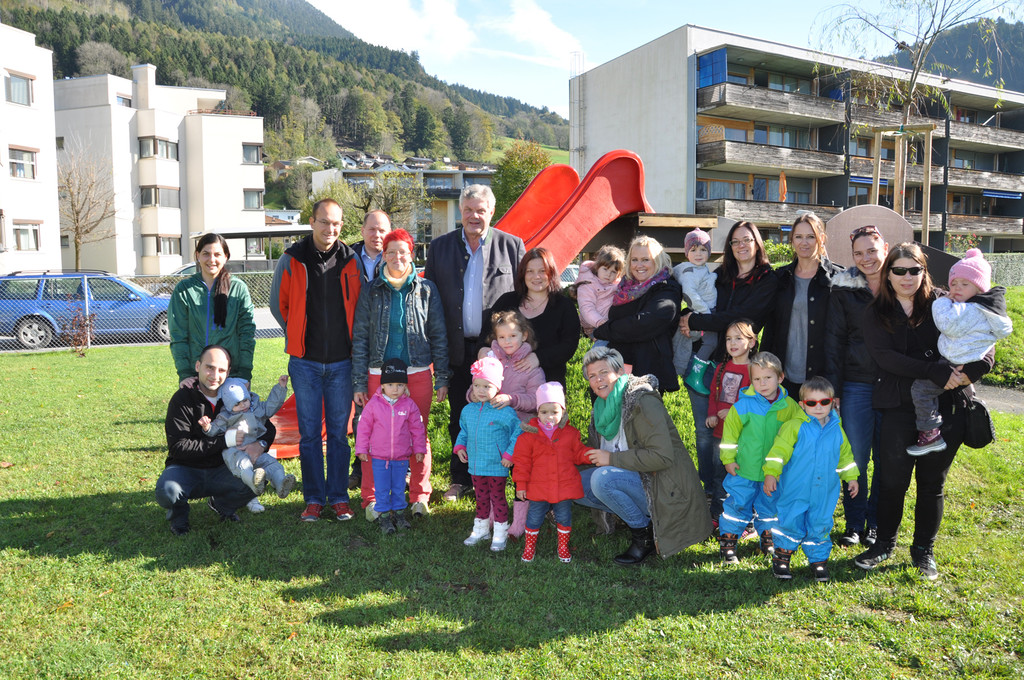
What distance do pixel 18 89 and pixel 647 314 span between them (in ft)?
101

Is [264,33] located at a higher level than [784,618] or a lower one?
higher

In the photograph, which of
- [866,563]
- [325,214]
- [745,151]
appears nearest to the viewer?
[866,563]

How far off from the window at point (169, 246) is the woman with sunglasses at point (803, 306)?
39.0m

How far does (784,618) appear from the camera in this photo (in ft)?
11.6

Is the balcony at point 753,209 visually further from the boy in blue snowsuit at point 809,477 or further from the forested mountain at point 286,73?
the forested mountain at point 286,73

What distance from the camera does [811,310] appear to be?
430 cm

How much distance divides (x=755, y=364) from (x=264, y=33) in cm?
19149

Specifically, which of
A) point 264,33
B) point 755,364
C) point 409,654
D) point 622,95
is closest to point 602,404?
point 755,364

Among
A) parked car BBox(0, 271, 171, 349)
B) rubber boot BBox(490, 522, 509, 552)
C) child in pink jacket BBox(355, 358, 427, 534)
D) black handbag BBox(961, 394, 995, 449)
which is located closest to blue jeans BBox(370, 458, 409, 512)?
child in pink jacket BBox(355, 358, 427, 534)

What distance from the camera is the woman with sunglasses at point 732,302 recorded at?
439 centimetres

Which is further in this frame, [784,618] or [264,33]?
[264,33]

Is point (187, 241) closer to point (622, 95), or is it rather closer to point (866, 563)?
point (622, 95)

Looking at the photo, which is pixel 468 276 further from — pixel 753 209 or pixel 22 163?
pixel 753 209

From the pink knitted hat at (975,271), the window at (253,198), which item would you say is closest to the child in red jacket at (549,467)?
the pink knitted hat at (975,271)
